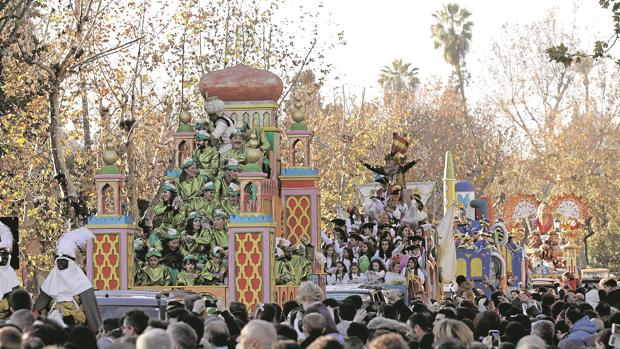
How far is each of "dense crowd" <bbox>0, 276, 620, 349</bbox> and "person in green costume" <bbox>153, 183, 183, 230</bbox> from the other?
5348mm

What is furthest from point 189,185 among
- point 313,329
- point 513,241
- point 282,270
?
point 513,241

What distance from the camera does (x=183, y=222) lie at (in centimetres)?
2366

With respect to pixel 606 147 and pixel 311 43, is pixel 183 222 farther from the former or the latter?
pixel 606 147

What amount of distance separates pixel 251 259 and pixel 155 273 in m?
1.79

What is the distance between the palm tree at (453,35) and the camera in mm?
91250

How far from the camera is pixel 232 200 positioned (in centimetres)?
2373

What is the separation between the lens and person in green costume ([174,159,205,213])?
78.0 feet

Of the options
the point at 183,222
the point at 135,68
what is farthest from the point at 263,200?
the point at 135,68

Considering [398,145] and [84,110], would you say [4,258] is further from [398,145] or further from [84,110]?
[84,110]

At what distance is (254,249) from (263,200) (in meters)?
1.61

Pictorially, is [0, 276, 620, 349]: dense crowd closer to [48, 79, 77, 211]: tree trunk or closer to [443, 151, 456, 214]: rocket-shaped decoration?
[48, 79, 77, 211]: tree trunk

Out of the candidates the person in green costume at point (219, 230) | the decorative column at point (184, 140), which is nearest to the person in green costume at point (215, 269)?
the person in green costume at point (219, 230)

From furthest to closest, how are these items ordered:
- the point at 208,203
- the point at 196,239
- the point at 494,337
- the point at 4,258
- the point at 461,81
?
1. the point at 461,81
2. the point at 208,203
3. the point at 196,239
4. the point at 4,258
5. the point at 494,337

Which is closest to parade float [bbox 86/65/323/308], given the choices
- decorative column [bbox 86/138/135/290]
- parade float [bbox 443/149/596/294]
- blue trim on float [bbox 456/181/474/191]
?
decorative column [bbox 86/138/135/290]
